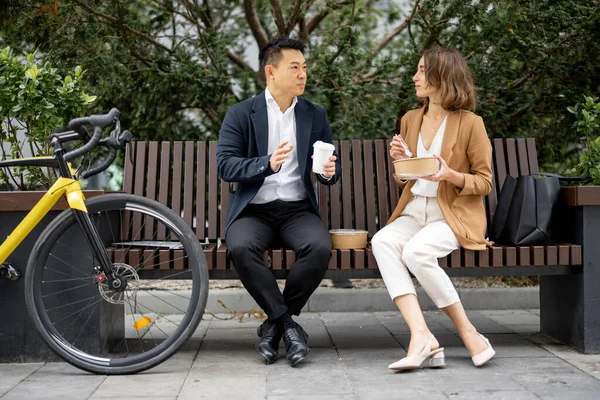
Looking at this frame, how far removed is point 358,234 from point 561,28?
7.79ft

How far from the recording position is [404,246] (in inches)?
168

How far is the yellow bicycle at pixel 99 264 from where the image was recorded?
3930 millimetres

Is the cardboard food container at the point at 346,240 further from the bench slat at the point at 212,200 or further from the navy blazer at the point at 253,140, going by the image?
→ the bench slat at the point at 212,200

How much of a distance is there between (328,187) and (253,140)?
70 cm

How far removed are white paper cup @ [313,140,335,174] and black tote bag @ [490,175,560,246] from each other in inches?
43.6

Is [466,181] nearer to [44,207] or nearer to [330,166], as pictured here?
[330,166]

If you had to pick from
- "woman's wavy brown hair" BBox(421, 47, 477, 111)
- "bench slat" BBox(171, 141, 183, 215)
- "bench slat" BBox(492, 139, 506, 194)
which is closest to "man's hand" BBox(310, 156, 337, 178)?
"woman's wavy brown hair" BBox(421, 47, 477, 111)

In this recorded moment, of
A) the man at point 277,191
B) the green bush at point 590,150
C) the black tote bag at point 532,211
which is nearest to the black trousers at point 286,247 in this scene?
the man at point 277,191

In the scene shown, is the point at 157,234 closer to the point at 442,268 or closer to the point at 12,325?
the point at 12,325

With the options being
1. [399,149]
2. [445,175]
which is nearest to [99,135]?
[399,149]

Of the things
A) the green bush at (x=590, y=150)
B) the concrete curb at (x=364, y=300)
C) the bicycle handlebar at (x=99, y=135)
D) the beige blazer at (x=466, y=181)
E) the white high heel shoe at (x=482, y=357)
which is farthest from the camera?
the concrete curb at (x=364, y=300)

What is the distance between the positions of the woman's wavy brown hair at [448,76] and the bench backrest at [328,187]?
0.75 meters

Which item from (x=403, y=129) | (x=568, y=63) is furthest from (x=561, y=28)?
(x=403, y=129)

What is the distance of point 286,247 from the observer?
443cm
